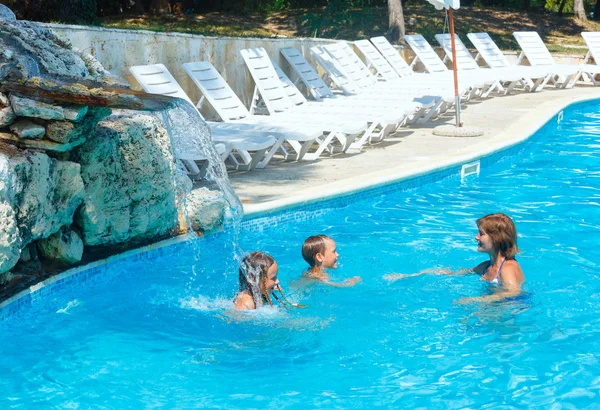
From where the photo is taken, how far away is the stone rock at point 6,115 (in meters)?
4.92

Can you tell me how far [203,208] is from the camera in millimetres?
6551

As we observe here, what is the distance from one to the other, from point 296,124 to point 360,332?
413 cm

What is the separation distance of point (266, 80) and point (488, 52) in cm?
705

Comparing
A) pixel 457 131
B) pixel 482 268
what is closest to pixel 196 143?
pixel 482 268

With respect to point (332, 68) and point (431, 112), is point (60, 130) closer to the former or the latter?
point (431, 112)

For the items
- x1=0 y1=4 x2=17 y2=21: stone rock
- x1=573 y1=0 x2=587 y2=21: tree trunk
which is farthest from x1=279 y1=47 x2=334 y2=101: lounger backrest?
x1=573 y1=0 x2=587 y2=21: tree trunk

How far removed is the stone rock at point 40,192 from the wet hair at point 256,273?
129 cm

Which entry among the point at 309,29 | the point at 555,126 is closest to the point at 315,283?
the point at 555,126

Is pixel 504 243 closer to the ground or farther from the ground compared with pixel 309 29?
closer to the ground

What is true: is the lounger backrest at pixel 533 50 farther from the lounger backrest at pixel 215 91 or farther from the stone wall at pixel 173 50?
the lounger backrest at pixel 215 91

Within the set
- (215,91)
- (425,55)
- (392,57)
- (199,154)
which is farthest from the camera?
(425,55)

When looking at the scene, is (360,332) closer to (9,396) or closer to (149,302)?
(149,302)

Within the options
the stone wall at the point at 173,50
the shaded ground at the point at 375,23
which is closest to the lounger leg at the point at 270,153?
the stone wall at the point at 173,50

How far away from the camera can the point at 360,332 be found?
509 centimetres
